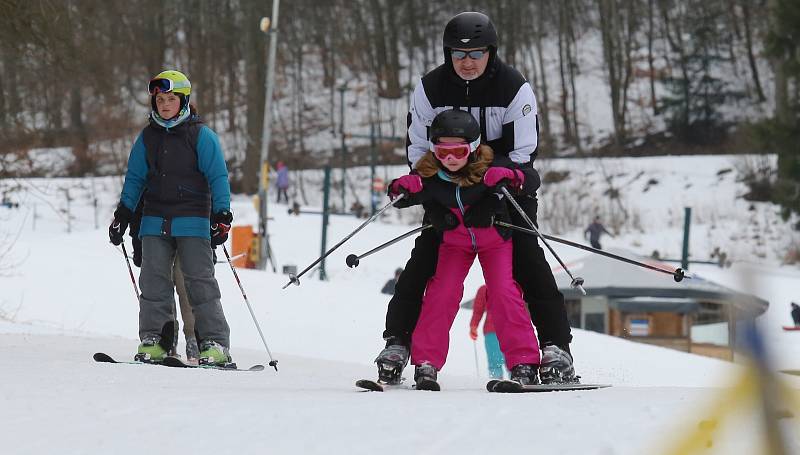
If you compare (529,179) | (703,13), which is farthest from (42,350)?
(703,13)

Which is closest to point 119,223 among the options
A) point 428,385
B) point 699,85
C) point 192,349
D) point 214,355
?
point 214,355

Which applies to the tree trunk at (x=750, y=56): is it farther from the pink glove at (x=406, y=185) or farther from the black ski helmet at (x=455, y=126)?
the pink glove at (x=406, y=185)

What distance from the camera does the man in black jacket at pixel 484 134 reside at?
202 inches

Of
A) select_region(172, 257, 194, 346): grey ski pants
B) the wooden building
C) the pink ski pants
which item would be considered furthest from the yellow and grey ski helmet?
the wooden building

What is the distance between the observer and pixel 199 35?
157 ft

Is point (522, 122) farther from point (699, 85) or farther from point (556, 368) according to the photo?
point (699, 85)

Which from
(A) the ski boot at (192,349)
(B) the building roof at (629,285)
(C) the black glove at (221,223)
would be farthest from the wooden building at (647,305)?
(C) the black glove at (221,223)

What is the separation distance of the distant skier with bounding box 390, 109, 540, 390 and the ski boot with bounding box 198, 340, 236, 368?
1789 mm

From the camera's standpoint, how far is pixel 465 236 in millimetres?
5012

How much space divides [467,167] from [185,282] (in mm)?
2303

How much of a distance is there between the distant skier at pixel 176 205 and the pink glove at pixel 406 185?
66.6 inches

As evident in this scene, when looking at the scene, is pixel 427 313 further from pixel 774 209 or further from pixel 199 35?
pixel 199 35

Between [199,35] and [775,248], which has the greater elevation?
[199,35]

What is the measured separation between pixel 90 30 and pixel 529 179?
11.0m
